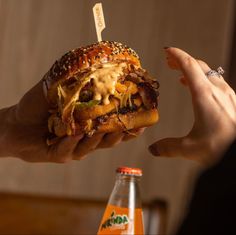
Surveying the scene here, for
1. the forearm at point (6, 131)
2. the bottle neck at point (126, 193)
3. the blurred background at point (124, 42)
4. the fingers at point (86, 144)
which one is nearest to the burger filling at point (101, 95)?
the fingers at point (86, 144)

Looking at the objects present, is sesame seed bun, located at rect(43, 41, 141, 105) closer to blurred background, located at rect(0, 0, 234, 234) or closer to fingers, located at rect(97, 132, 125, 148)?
fingers, located at rect(97, 132, 125, 148)

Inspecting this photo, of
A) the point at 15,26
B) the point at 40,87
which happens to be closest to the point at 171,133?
the point at 15,26

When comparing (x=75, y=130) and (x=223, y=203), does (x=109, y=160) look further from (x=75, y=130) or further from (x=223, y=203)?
(x=223, y=203)

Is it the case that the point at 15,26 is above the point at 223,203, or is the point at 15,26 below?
above

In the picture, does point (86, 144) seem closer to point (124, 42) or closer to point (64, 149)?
point (64, 149)

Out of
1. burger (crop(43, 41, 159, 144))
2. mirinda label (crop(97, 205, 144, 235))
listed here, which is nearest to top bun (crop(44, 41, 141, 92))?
burger (crop(43, 41, 159, 144))

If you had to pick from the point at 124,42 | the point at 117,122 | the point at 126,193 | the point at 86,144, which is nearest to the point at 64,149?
the point at 86,144
